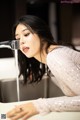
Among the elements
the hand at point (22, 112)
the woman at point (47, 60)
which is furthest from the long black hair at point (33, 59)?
the hand at point (22, 112)

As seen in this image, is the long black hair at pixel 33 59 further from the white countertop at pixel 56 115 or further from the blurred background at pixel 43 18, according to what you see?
the white countertop at pixel 56 115

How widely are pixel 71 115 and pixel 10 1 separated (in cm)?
53

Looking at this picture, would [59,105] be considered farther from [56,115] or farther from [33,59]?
[33,59]

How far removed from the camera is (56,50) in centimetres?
88

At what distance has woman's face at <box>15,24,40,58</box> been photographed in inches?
34.2

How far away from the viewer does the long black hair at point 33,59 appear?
34.1 inches

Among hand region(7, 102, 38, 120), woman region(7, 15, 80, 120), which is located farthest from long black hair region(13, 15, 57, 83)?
hand region(7, 102, 38, 120)

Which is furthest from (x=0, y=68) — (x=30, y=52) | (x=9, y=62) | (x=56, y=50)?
(x=56, y=50)

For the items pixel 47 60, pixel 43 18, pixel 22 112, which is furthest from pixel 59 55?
pixel 22 112

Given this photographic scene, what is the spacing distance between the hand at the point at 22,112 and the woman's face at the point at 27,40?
0.22 meters

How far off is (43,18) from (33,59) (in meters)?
0.18

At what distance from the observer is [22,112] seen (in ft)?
2.85

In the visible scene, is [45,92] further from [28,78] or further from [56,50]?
[56,50]

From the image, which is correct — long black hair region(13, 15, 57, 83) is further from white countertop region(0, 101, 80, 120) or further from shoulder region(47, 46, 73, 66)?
white countertop region(0, 101, 80, 120)
